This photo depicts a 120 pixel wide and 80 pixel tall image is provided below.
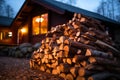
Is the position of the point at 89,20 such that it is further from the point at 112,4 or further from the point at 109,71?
the point at 112,4

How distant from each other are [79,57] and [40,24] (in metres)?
10.2

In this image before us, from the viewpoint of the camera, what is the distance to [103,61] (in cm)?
531

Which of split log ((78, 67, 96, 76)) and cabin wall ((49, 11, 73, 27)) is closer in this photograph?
split log ((78, 67, 96, 76))

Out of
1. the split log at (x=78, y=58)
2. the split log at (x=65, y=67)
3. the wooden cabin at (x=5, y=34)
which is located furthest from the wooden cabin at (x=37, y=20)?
the split log at (x=78, y=58)

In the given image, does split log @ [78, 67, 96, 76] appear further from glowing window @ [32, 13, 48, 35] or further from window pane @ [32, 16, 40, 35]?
window pane @ [32, 16, 40, 35]

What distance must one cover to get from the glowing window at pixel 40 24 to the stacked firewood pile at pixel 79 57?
297 inches

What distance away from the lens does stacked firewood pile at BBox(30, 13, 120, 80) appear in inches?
204

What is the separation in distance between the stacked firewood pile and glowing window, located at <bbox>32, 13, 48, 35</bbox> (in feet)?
→ 24.7

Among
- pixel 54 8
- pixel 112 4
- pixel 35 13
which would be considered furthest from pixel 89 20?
pixel 112 4

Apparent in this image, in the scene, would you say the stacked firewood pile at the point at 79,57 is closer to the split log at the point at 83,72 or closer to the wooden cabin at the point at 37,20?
the split log at the point at 83,72

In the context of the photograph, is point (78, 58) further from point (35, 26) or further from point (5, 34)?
point (5, 34)

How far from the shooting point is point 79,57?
5367mm

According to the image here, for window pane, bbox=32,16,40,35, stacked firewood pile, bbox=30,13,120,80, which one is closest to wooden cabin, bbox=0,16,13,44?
window pane, bbox=32,16,40,35

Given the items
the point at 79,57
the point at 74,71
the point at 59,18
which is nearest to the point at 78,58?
the point at 79,57
